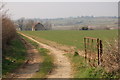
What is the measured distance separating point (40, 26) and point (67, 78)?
122m

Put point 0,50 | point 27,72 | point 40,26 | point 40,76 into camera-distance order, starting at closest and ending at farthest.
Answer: point 40,76, point 27,72, point 0,50, point 40,26

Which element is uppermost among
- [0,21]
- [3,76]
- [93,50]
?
[0,21]

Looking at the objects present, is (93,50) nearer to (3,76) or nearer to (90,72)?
(90,72)

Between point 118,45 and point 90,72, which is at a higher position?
point 118,45

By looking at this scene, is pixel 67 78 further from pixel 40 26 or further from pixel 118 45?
pixel 40 26

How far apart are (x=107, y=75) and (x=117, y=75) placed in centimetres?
50

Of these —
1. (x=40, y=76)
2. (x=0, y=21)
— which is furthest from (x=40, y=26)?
(x=40, y=76)

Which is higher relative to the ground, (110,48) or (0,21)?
(0,21)

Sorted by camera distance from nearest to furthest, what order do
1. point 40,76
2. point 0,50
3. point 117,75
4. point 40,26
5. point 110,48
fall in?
point 117,75 < point 110,48 < point 40,76 < point 0,50 < point 40,26

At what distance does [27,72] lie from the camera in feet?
49.3

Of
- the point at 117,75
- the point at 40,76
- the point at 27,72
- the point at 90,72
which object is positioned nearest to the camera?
the point at 117,75

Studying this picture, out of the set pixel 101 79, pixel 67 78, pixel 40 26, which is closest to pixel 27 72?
pixel 67 78

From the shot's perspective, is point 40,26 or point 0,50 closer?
point 0,50

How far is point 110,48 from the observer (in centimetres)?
1132
